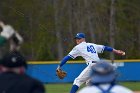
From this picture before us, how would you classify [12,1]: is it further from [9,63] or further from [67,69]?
[9,63]

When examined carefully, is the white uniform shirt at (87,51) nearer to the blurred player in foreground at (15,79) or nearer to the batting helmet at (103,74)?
the blurred player in foreground at (15,79)

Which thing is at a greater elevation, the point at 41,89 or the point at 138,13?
the point at 41,89

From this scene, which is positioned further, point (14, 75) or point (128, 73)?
point (128, 73)

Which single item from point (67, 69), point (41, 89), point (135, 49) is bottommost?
point (135, 49)

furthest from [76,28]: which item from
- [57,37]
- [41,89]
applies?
[41,89]

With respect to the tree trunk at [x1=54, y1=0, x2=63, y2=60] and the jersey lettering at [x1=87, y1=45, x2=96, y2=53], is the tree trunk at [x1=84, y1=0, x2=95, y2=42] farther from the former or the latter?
the jersey lettering at [x1=87, y1=45, x2=96, y2=53]

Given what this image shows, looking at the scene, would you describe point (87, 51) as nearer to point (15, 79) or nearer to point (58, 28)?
point (15, 79)

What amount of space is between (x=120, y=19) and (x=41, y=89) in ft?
134

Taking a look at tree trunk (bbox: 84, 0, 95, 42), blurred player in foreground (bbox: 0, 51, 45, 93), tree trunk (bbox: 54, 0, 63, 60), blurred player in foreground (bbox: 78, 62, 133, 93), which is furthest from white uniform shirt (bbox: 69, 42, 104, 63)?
tree trunk (bbox: 54, 0, 63, 60)

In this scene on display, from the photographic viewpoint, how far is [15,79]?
541 cm

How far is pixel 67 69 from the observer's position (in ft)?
80.7

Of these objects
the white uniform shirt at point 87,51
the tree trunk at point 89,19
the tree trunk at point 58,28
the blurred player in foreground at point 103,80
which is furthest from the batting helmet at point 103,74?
the tree trunk at point 58,28

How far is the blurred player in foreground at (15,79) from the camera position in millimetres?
5402

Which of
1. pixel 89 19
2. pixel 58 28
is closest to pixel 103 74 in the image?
pixel 89 19
